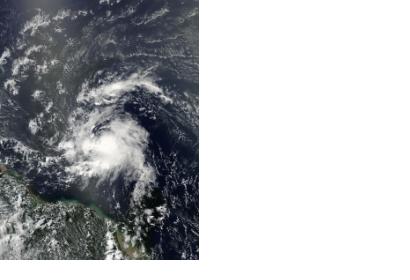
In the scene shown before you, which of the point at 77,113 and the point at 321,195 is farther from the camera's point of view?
the point at 77,113

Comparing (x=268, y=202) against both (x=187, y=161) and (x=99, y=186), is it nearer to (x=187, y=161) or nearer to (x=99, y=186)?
(x=187, y=161)

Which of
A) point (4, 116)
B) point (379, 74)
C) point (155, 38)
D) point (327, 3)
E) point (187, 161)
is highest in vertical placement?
point (327, 3)

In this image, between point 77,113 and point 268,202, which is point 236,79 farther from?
point 77,113

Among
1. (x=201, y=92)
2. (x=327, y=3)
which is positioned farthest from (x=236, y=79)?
(x=327, y=3)

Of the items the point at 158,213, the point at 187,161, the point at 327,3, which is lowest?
the point at 158,213

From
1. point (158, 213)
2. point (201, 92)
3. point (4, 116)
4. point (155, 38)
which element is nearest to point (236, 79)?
point (201, 92)

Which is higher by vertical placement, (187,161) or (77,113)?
(77,113)
